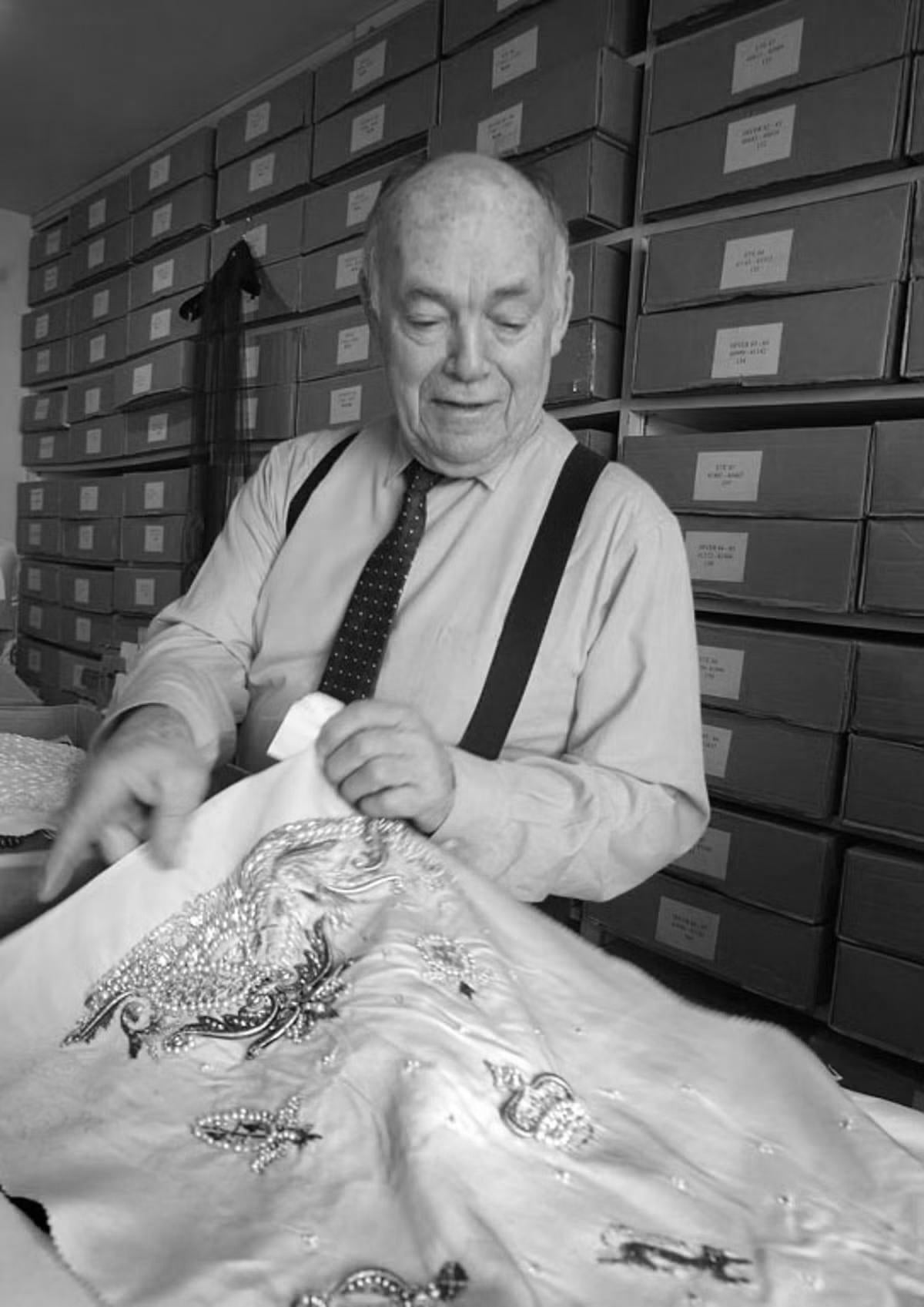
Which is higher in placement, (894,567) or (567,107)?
(567,107)

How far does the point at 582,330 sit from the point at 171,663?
1026 millimetres

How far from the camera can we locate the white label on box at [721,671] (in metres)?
1.53

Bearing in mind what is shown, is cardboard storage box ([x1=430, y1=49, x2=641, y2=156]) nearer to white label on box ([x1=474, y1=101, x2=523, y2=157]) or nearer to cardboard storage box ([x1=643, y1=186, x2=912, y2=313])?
white label on box ([x1=474, y1=101, x2=523, y2=157])

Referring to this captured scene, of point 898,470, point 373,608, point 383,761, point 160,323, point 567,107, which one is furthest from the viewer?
point 160,323

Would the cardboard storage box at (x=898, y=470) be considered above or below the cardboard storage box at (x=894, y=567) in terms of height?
above

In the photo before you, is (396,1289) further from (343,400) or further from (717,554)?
(343,400)

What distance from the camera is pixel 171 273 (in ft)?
9.25

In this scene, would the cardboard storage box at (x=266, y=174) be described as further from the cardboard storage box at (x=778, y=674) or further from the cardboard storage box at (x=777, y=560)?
the cardboard storage box at (x=778, y=674)

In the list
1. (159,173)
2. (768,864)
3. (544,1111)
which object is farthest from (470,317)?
(159,173)

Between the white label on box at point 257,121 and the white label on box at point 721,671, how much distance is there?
172 cm

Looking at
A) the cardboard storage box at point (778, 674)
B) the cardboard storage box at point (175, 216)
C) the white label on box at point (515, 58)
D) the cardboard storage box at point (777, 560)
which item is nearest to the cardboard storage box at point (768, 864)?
the cardboard storage box at point (778, 674)

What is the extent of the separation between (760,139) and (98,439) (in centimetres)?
248

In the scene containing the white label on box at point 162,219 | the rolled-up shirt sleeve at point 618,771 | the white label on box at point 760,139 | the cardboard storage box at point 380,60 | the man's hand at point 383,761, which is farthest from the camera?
the white label on box at point 162,219

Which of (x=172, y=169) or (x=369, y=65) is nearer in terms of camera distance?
(x=369, y=65)
